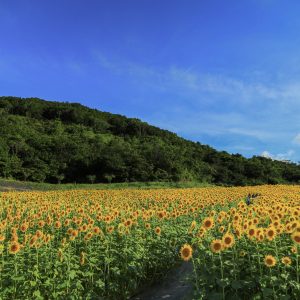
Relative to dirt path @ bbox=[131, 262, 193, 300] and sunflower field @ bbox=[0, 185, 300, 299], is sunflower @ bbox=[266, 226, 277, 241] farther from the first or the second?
dirt path @ bbox=[131, 262, 193, 300]

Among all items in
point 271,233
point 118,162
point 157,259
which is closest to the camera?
point 271,233

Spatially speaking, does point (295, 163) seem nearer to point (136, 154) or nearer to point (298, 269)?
point (136, 154)

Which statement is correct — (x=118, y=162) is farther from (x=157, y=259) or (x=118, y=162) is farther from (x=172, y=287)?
(x=172, y=287)

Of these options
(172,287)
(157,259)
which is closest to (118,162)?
(157,259)

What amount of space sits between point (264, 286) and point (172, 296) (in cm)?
206

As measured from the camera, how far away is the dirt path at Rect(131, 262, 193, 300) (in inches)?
244

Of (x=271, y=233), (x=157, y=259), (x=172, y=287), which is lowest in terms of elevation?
(x=172, y=287)

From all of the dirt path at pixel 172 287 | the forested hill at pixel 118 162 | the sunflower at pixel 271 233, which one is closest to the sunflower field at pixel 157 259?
the sunflower at pixel 271 233

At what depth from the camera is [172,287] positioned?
6562mm

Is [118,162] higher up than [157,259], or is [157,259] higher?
[118,162]

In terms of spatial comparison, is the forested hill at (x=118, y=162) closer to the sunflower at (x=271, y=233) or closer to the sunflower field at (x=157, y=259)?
the sunflower field at (x=157, y=259)

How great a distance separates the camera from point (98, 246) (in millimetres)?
7195

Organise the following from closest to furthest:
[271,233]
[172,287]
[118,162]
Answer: [271,233], [172,287], [118,162]

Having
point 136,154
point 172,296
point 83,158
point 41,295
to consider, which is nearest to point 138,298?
point 172,296
